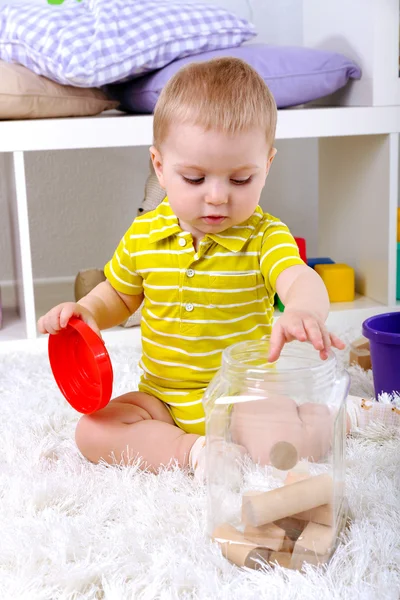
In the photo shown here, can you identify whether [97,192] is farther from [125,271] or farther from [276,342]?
[276,342]

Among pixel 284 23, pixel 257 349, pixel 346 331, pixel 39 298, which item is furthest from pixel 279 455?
pixel 284 23

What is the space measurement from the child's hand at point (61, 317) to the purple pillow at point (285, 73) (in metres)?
0.65

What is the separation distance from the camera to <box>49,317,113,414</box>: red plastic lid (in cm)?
92

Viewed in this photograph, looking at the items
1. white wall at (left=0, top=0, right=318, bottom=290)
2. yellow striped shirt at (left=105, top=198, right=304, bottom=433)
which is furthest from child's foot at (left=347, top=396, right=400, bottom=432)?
white wall at (left=0, top=0, right=318, bottom=290)

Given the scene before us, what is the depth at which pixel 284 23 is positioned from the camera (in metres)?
2.04

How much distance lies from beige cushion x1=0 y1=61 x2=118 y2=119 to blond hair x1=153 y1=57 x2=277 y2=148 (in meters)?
0.55

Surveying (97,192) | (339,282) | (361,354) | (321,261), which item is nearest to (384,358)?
(361,354)

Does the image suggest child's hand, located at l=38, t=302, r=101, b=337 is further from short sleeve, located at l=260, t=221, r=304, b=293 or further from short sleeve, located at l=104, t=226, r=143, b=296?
short sleeve, located at l=260, t=221, r=304, b=293

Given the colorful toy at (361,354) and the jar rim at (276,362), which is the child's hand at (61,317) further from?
the colorful toy at (361,354)

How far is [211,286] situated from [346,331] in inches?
23.9

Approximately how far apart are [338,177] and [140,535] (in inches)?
45.7

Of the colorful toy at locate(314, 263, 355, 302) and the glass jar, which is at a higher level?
the glass jar

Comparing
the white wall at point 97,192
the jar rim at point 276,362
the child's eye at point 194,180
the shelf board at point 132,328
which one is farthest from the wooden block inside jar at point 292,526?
the white wall at point 97,192

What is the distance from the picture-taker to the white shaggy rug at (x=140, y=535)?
27.2 inches
